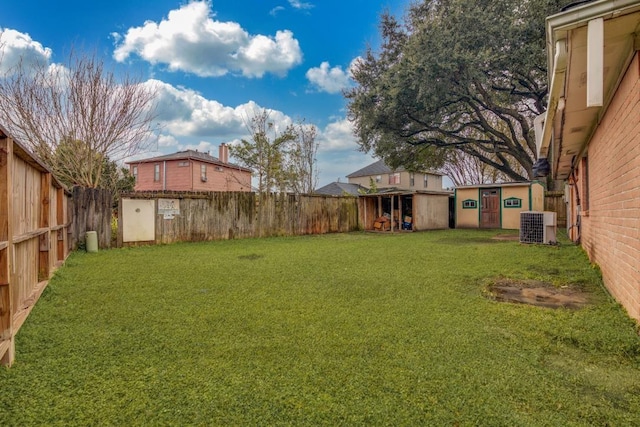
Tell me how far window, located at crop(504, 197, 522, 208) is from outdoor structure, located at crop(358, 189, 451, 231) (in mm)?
2445

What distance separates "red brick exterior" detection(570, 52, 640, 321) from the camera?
2.52 meters

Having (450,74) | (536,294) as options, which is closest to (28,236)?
(536,294)

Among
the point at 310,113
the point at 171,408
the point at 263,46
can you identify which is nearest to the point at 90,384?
the point at 171,408

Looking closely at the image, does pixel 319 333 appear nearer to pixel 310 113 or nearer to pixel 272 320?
pixel 272 320

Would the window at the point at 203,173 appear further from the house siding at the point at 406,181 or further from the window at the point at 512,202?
the window at the point at 512,202

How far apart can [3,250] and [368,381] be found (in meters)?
2.46

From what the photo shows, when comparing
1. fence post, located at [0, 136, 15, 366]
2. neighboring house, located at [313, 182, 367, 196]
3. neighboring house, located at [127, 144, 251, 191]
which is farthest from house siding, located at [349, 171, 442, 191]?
fence post, located at [0, 136, 15, 366]

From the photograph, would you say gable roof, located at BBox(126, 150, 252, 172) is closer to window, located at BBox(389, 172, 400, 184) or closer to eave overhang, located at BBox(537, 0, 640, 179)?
window, located at BBox(389, 172, 400, 184)

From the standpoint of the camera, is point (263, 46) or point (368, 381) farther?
point (263, 46)

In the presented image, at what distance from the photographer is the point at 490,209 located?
14047mm

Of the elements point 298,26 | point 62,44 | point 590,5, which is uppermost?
point 298,26

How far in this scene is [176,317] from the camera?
290 centimetres

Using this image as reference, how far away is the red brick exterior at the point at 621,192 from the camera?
2521mm

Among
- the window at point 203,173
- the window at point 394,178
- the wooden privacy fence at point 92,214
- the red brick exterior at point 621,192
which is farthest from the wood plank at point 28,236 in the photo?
the window at point 394,178
